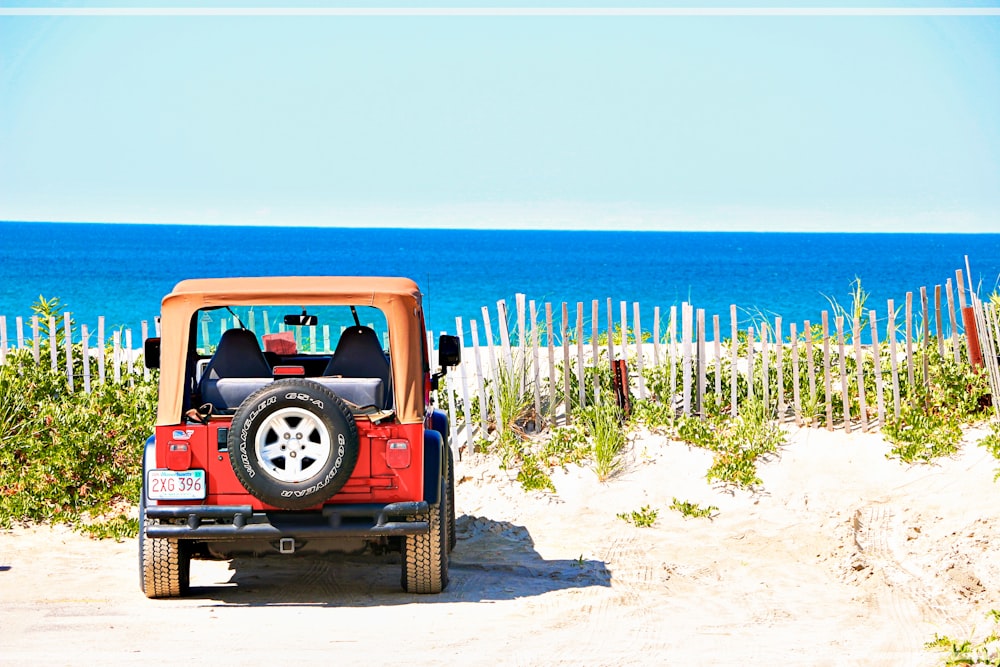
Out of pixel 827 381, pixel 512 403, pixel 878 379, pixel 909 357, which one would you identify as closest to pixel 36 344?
pixel 512 403

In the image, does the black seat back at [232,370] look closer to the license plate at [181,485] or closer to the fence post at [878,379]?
the license plate at [181,485]

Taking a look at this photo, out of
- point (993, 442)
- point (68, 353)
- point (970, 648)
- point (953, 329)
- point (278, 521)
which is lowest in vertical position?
point (970, 648)

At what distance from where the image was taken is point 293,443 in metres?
6.84

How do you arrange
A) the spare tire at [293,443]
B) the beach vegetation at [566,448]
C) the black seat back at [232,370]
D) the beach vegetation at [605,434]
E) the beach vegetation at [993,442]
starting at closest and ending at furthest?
the spare tire at [293,443] → the black seat back at [232,370] → the beach vegetation at [993,442] → the beach vegetation at [605,434] → the beach vegetation at [566,448]

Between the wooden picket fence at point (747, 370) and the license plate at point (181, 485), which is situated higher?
the wooden picket fence at point (747, 370)

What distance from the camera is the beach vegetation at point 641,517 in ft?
31.5

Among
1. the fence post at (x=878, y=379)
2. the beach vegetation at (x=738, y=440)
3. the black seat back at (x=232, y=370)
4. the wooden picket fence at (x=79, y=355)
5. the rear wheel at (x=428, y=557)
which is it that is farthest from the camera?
the wooden picket fence at (x=79, y=355)

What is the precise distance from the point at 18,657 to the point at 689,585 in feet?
13.7

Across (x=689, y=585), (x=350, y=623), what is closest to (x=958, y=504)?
(x=689, y=585)

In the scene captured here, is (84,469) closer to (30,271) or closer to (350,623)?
(350,623)

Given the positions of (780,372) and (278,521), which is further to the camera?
(780,372)

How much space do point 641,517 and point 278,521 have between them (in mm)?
3621

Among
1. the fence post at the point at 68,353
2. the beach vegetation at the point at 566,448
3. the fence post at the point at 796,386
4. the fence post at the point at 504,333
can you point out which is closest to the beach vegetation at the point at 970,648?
the fence post at the point at 796,386

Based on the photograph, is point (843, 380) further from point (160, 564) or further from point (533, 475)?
point (160, 564)
